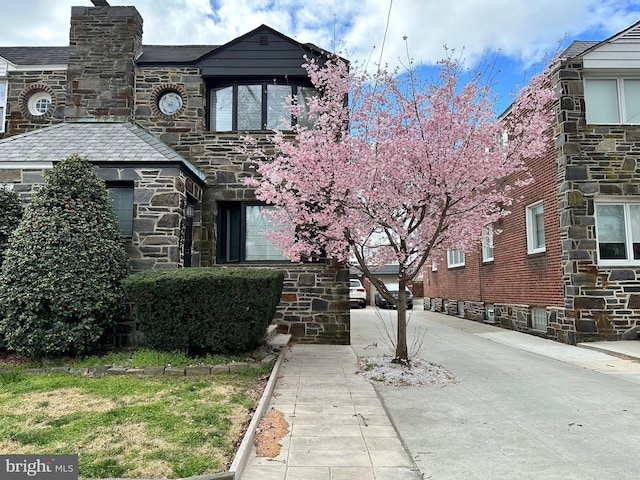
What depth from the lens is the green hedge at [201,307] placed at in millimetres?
6562

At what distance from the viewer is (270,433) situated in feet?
13.9

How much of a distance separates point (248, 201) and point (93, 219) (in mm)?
3399

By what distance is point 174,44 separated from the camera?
11406mm

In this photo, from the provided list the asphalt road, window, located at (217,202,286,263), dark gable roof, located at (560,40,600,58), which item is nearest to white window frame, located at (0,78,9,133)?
window, located at (217,202,286,263)

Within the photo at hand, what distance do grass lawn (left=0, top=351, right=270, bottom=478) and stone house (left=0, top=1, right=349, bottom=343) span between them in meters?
3.24

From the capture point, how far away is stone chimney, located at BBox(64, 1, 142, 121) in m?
10.1

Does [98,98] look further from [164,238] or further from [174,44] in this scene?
[164,238]

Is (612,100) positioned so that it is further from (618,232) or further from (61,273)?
(61,273)

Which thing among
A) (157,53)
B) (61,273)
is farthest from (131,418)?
(157,53)

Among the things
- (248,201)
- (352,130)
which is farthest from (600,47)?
(248,201)

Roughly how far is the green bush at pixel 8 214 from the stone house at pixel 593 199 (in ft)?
29.2

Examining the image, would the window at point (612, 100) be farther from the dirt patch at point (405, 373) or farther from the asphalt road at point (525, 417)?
the dirt patch at point (405, 373)

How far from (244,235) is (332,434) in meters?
6.04

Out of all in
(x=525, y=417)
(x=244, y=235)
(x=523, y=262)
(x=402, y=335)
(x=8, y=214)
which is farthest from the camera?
Result: (x=523, y=262)
